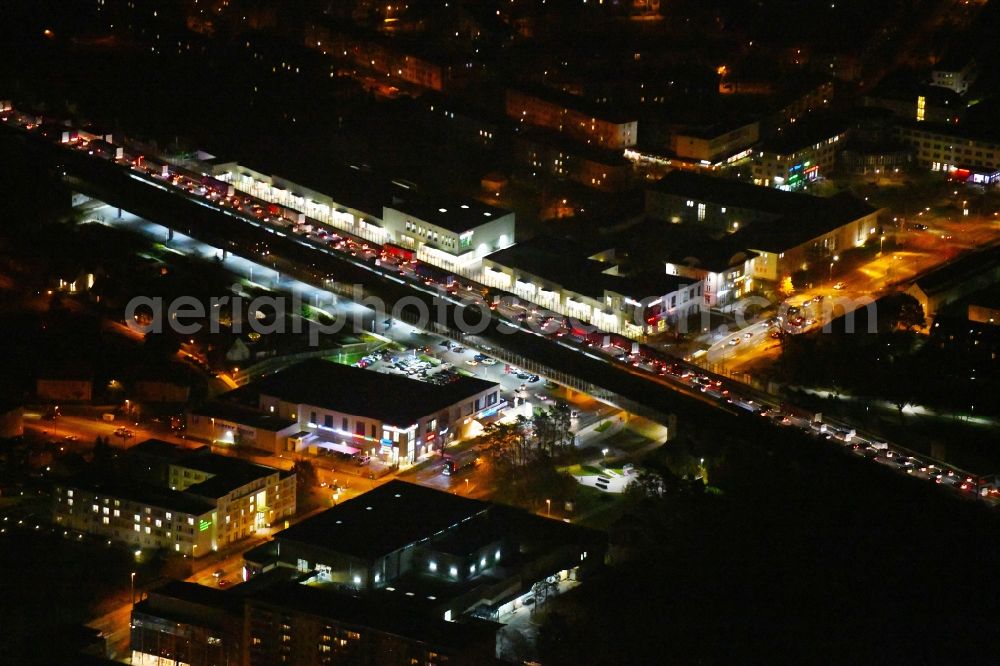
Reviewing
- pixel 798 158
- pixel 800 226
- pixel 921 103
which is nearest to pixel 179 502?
pixel 800 226

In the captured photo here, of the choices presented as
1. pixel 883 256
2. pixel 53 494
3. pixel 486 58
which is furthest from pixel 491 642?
pixel 486 58

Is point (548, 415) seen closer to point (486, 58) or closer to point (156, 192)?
point (156, 192)

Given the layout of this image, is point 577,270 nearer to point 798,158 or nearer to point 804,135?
point 798,158

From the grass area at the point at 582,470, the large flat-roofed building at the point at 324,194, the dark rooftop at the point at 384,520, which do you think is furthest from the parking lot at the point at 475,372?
the dark rooftop at the point at 384,520

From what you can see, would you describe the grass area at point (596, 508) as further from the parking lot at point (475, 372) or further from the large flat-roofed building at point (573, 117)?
the large flat-roofed building at point (573, 117)

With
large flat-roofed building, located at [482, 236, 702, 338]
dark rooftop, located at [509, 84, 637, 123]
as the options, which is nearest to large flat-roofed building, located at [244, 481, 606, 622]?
large flat-roofed building, located at [482, 236, 702, 338]

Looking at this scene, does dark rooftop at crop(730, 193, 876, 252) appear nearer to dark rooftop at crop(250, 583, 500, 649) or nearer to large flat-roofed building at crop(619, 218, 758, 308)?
large flat-roofed building at crop(619, 218, 758, 308)
